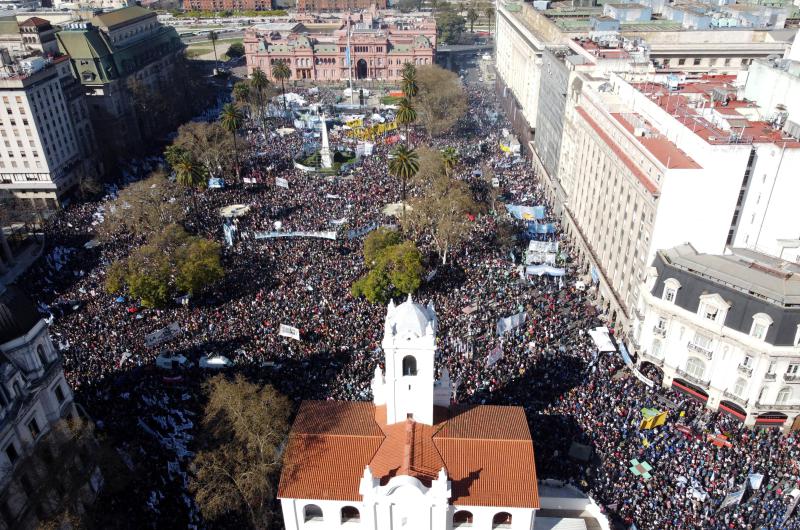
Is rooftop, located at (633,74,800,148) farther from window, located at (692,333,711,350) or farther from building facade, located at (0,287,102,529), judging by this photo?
building facade, located at (0,287,102,529)

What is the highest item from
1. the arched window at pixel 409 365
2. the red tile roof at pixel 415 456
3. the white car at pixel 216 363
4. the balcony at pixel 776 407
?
the arched window at pixel 409 365

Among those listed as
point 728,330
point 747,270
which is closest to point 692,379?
point 728,330

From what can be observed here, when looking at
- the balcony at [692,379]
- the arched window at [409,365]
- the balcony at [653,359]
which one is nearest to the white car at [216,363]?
the arched window at [409,365]

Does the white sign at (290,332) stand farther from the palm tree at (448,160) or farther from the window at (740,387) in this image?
the palm tree at (448,160)

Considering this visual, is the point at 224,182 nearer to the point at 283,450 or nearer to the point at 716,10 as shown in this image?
the point at 283,450

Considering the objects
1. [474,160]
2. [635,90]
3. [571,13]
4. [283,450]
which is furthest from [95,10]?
[283,450]
